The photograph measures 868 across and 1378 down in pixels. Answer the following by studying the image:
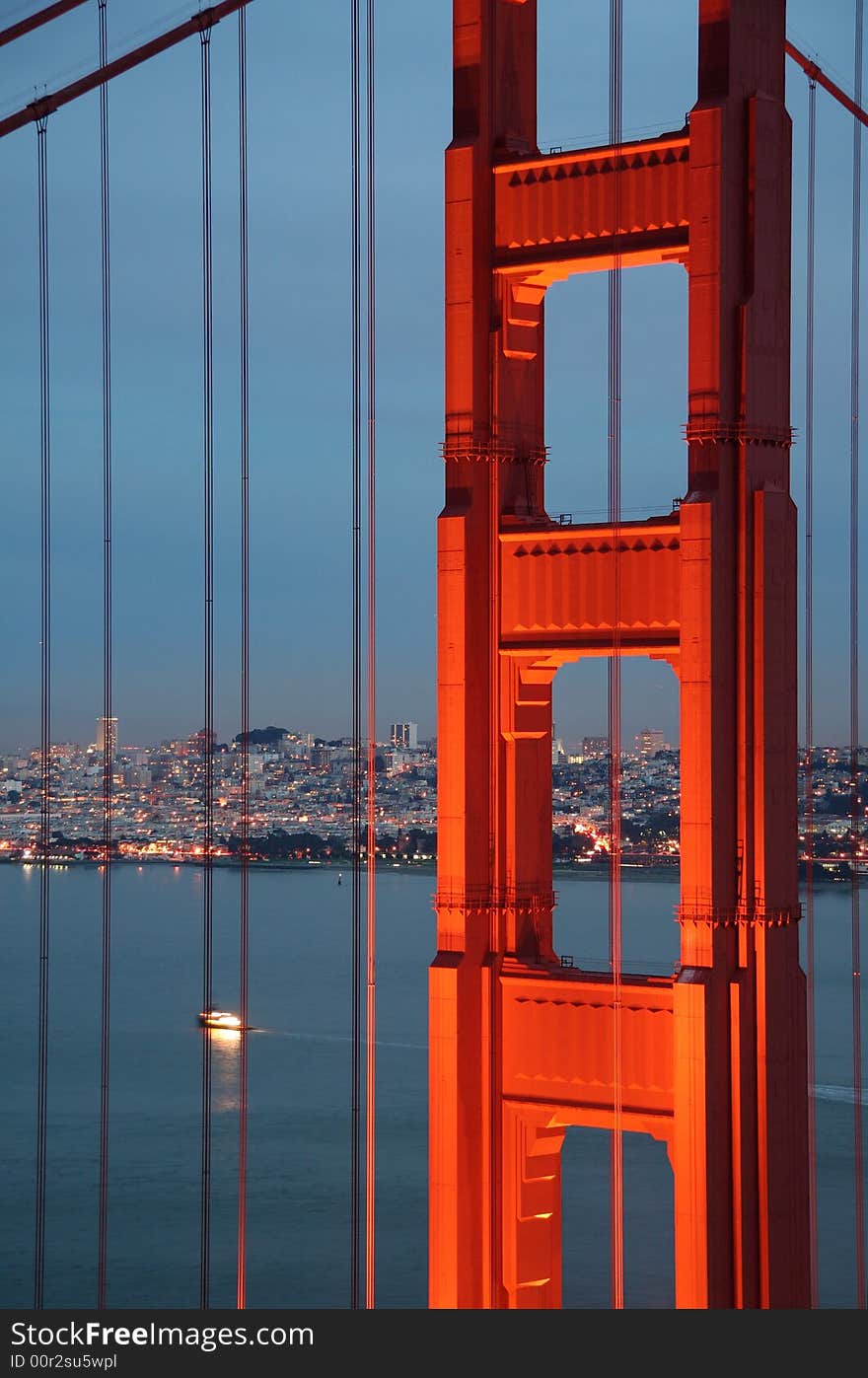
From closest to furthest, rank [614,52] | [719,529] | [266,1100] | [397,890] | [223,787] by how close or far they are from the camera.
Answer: [719,529] → [614,52] → [266,1100] → [223,787] → [397,890]

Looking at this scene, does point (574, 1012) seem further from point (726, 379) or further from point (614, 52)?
point (614, 52)

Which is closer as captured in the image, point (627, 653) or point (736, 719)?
point (736, 719)

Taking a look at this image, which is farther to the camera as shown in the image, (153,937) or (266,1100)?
(153,937)

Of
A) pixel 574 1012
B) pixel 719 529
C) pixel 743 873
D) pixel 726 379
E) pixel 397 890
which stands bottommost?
pixel 397 890

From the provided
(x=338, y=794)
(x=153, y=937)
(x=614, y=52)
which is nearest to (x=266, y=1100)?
(x=338, y=794)

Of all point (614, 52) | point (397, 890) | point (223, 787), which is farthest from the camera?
point (397, 890)

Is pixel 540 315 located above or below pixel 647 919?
above

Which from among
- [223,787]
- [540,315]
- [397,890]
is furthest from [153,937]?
[540,315]

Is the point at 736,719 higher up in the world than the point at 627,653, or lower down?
lower down
